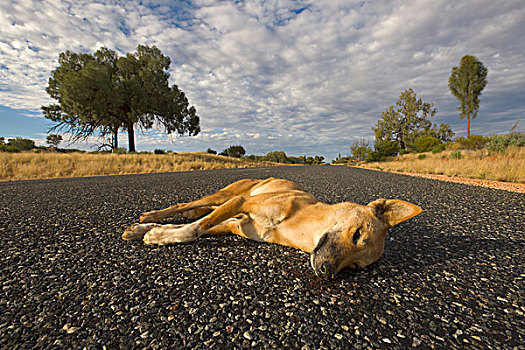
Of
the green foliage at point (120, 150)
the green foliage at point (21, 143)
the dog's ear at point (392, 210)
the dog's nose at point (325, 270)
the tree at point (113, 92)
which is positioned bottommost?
the dog's nose at point (325, 270)

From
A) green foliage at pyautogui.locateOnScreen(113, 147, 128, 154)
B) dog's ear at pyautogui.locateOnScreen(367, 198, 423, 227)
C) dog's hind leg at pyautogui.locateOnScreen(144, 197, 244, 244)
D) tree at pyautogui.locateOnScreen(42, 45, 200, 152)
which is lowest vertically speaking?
dog's hind leg at pyautogui.locateOnScreen(144, 197, 244, 244)

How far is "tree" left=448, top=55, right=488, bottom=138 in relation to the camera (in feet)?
104

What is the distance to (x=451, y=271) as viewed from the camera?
2043 mm

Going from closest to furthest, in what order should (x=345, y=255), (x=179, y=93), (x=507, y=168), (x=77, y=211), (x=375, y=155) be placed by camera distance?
(x=345, y=255) → (x=77, y=211) → (x=507, y=168) → (x=179, y=93) → (x=375, y=155)

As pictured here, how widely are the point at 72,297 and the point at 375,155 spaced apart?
40.0m

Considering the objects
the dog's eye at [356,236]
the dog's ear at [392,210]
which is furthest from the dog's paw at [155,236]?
the dog's ear at [392,210]

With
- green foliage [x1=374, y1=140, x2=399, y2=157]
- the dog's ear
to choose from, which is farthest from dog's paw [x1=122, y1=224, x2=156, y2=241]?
green foliage [x1=374, y1=140, x2=399, y2=157]

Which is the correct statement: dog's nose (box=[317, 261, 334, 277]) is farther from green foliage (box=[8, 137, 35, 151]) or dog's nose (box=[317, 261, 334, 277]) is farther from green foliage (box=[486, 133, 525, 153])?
green foliage (box=[8, 137, 35, 151])

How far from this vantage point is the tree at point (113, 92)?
22.1 metres

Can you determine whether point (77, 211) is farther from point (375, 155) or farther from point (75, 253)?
point (375, 155)

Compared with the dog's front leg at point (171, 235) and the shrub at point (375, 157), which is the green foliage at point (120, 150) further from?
the shrub at point (375, 157)

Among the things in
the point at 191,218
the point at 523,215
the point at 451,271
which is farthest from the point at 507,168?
the point at 191,218

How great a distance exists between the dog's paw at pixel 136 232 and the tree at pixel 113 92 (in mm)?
25719

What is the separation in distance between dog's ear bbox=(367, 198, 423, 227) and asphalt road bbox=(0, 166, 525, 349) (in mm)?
419
